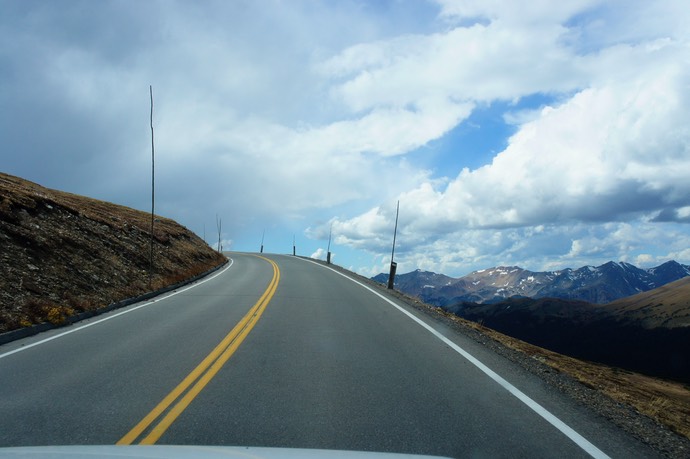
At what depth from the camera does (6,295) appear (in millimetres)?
12406

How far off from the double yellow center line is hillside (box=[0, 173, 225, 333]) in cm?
485

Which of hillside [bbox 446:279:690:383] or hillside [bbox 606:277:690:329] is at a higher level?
hillside [bbox 606:277:690:329]

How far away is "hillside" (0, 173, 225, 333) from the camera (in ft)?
41.9

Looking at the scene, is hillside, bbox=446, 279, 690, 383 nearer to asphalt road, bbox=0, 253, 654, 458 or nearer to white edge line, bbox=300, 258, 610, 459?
white edge line, bbox=300, 258, 610, 459

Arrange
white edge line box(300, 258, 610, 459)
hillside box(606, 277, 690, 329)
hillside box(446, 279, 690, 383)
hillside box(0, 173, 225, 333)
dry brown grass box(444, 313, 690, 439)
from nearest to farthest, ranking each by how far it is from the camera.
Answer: white edge line box(300, 258, 610, 459), dry brown grass box(444, 313, 690, 439), hillside box(0, 173, 225, 333), hillside box(446, 279, 690, 383), hillside box(606, 277, 690, 329)

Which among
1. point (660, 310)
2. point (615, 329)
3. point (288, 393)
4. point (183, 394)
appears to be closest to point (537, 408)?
point (288, 393)

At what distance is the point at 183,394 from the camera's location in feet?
20.0

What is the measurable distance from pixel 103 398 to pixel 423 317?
952 centimetres

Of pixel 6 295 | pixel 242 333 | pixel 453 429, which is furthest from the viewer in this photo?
pixel 6 295

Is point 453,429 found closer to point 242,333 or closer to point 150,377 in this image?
point 150,377

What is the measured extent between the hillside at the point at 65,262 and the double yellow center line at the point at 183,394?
15.9ft

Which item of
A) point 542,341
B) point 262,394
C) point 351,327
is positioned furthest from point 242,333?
point 542,341

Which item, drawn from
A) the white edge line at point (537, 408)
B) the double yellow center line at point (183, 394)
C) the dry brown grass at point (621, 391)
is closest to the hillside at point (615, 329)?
the dry brown grass at point (621, 391)

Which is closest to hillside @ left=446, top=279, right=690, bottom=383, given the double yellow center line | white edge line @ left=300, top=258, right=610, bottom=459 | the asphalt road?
white edge line @ left=300, top=258, right=610, bottom=459
